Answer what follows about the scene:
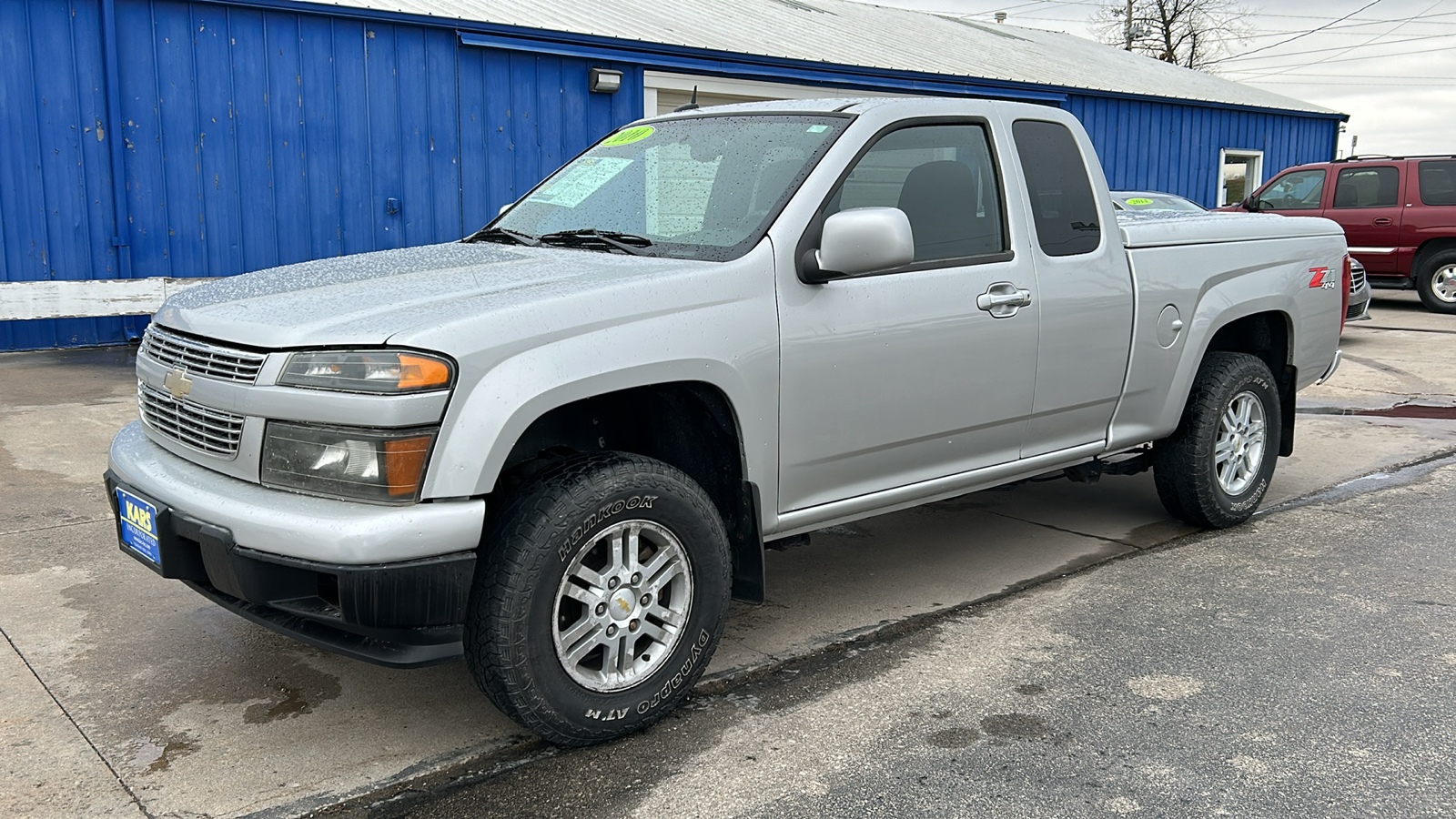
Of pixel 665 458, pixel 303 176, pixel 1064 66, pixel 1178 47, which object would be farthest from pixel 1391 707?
pixel 1178 47

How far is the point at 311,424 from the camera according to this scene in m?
2.90

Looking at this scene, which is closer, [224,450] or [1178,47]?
[224,450]

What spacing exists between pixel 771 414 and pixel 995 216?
1.34m

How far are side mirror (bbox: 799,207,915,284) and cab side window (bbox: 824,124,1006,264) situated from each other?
15.1 inches

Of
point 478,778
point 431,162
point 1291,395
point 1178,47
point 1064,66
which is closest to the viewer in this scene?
point 478,778

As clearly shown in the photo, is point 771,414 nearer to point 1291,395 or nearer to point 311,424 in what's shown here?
point 311,424

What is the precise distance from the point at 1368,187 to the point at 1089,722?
15.7 m

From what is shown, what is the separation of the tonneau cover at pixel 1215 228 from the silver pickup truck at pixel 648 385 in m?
0.03

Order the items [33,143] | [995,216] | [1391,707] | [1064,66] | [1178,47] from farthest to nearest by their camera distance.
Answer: [1178,47] < [1064,66] < [33,143] < [995,216] < [1391,707]

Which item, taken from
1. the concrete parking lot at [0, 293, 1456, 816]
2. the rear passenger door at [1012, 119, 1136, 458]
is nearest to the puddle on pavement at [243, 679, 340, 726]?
the concrete parking lot at [0, 293, 1456, 816]

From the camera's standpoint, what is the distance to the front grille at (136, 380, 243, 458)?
306cm

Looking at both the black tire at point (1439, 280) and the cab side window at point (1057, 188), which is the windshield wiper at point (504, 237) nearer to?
the cab side window at point (1057, 188)

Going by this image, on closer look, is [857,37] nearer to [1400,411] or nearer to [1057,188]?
[1400,411]

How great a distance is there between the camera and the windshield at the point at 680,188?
3.76 m
